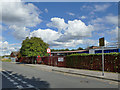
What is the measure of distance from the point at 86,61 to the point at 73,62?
287 cm

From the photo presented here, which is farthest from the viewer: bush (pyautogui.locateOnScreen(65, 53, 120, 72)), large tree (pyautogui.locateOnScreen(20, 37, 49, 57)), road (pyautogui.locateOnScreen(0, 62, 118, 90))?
large tree (pyautogui.locateOnScreen(20, 37, 49, 57))

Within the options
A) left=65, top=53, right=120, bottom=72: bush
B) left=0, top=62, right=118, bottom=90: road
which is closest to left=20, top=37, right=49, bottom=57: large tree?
left=65, top=53, right=120, bottom=72: bush

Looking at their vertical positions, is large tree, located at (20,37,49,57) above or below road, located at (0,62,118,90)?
above

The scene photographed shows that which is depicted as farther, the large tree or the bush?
the large tree

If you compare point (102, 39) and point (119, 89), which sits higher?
point (102, 39)

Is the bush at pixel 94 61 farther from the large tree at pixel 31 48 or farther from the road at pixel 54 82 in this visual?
the large tree at pixel 31 48

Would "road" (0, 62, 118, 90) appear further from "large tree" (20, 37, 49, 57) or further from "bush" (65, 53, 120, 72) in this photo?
"large tree" (20, 37, 49, 57)

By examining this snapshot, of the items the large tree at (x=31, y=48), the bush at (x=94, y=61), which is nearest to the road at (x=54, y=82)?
the bush at (x=94, y=61)

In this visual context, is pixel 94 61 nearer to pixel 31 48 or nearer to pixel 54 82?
pixel 54 82

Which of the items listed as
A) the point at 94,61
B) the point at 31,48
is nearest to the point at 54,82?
the point at 94,61

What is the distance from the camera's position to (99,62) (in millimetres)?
15250

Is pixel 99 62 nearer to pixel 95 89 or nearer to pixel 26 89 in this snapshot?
pixel 95 89

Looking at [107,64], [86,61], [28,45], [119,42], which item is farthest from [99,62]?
[28,45]

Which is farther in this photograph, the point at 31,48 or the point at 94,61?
the point at 31,48
